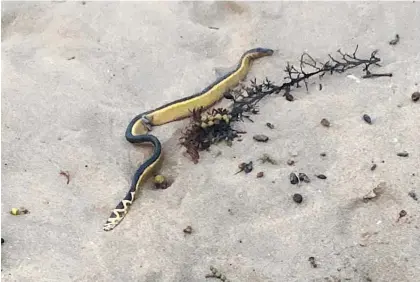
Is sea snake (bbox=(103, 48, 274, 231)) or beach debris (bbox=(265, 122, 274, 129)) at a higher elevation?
beach debris (bbox=(265, 122, 274, 129))

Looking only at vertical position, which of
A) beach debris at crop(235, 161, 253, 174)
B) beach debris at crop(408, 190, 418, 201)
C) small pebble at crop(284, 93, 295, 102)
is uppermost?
beach debris at crop(408, 190, 418, 201)

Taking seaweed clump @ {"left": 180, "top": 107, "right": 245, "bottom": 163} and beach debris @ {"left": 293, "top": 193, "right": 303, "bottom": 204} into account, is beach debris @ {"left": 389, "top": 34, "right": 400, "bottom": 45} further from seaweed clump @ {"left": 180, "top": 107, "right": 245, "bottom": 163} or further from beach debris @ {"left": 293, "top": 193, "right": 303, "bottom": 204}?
beach debris @ {"left": 293, "top": 193, "right": 303, "bottom": 204}

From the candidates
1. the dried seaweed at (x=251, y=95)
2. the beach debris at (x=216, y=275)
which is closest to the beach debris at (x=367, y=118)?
the dried seaweed at (x=251, y=95)

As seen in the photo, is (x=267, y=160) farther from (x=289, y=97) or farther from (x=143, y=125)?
(x=143, y=125)

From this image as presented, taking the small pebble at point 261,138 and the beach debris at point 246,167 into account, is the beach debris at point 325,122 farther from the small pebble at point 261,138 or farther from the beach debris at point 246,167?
the beach debris at point 246,167

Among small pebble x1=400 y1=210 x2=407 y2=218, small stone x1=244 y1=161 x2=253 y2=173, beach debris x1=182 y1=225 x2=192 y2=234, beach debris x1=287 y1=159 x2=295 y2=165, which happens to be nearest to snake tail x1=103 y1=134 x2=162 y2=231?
beach debris x1=182 y1=225 x2=192 y2=234

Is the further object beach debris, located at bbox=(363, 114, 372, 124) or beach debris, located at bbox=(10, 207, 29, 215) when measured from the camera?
beach debris, located at bbox=(363, 114, 372, 124)

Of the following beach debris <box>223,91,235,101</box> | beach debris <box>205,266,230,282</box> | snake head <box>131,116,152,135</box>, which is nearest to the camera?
beach debris <box>205,266,230,282</box>

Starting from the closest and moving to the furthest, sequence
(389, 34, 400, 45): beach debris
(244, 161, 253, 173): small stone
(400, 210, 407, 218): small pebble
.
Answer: (400, 210, 407, 218): small pebble
(244, 161, 253, 173): small stone
(389, 34, 400, 45): beach debris
